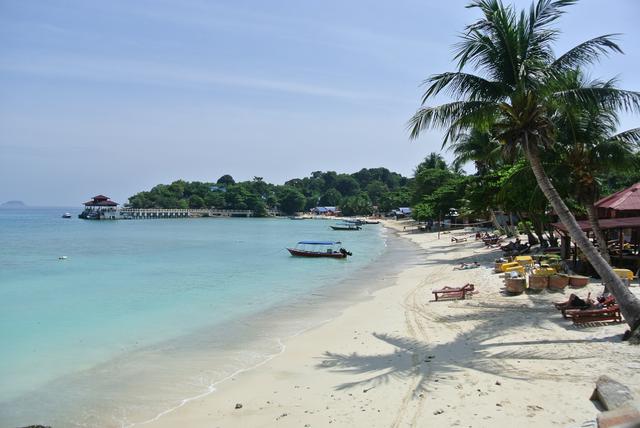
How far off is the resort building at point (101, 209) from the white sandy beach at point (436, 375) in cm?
11357

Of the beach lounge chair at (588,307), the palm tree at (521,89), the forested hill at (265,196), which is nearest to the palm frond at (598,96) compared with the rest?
the palm tree at (521,89)

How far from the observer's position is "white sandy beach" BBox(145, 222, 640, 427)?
21.5ft

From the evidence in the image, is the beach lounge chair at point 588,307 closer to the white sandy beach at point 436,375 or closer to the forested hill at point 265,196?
the white sandy beach at point 436,375

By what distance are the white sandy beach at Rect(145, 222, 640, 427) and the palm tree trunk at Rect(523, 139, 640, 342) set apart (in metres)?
0.54

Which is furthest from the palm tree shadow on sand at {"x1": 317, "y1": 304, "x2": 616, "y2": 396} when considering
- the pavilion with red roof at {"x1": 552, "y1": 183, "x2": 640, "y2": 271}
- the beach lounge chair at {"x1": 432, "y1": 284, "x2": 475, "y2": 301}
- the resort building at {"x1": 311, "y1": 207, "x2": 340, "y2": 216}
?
the resort building at {"x1": 311, "y1": 207, "x2": 340, "y2": 216}

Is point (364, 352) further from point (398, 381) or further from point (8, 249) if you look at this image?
point (8, 249)

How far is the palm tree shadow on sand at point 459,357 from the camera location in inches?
321

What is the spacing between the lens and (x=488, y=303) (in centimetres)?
1395

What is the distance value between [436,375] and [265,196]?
5707 inches

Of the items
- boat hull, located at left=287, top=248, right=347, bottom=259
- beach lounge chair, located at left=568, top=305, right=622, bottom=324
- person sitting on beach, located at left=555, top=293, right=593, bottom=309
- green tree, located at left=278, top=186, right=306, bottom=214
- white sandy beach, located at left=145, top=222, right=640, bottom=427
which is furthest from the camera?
green tree, located at left=278, top=186, right=306, bottom=214

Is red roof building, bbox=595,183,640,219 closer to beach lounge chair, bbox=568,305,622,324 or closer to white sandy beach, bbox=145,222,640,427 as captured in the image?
white sandy beach, bbox=145,222,640,427

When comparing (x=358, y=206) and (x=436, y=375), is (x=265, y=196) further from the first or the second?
(x=436, y=375)

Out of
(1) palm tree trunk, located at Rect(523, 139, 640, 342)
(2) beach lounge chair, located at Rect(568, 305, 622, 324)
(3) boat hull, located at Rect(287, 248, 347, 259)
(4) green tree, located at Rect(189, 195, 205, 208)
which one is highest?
(4) green tree, located at Rect(189, 195, 205, 208)

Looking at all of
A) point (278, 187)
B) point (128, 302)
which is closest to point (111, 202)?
point (278, 187)
